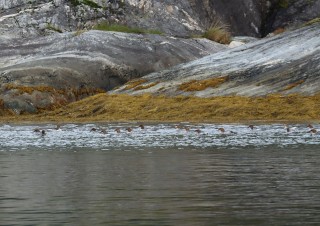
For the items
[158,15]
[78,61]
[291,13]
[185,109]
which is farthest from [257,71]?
[291,13]

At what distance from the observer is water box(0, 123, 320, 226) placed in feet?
43.5

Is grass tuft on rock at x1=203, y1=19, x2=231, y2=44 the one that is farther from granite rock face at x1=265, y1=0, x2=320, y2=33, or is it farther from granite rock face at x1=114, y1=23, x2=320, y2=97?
granite rock face at x1=114, y1=23, x2=320, y2=97

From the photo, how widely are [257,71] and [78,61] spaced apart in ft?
38.9

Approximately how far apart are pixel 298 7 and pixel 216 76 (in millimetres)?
23200

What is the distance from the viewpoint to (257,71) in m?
49.7

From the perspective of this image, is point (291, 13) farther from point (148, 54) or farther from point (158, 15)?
point (148, 54)

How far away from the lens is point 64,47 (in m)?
58.4

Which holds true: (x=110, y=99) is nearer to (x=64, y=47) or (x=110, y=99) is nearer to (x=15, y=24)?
(x=64, y=47)

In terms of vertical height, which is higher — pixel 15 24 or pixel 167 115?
pixel 15 24

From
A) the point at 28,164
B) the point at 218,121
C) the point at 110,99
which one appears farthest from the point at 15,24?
the point at 28,164

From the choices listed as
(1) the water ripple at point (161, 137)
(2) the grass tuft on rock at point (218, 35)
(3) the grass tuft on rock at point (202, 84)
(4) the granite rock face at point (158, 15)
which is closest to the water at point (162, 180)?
(1) the water ripple at point (161, 137)

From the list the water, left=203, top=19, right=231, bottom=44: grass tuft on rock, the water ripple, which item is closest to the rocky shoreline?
left=203, top=19, right=231, bottom=44: grass tuft on rock

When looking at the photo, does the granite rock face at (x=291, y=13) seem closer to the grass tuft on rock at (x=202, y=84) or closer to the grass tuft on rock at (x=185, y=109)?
the grass tuft on rock at (x=202, y=84)

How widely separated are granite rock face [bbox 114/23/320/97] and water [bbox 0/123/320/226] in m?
15.7
